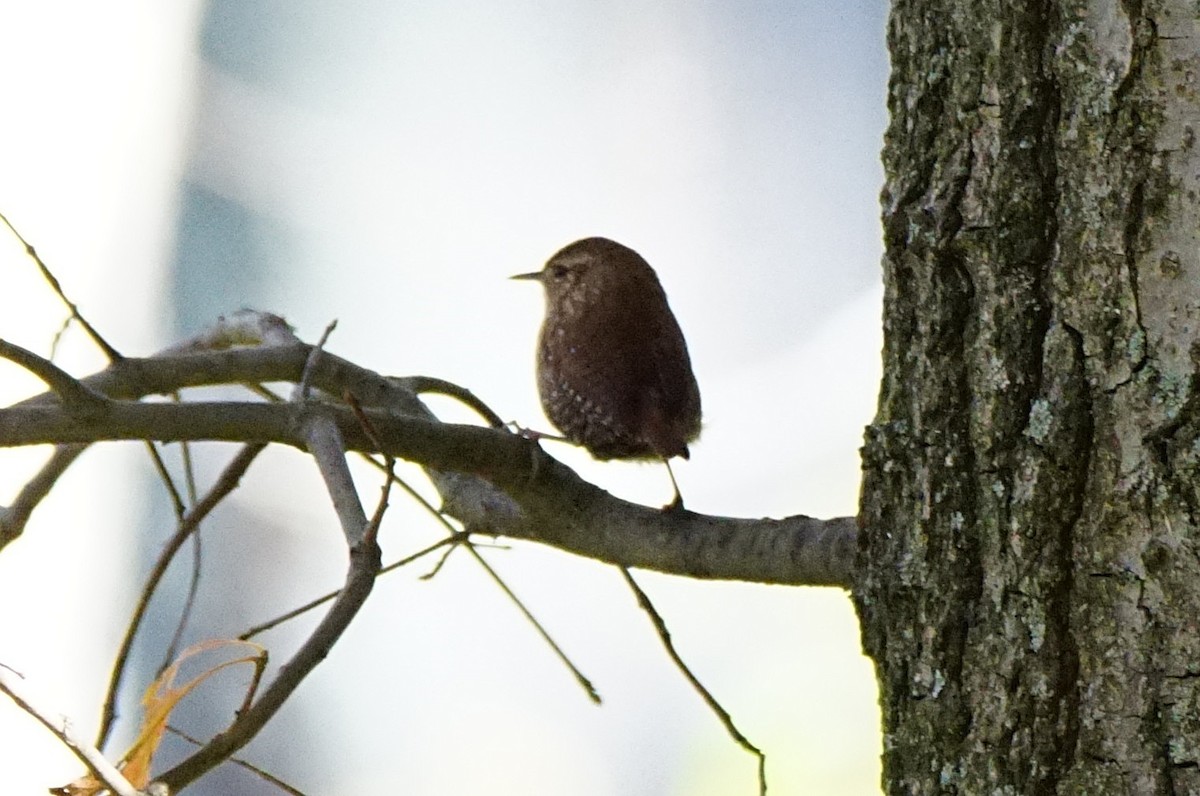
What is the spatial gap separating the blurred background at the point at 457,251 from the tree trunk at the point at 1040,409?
147 cm

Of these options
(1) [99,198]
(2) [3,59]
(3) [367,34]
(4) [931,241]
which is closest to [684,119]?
(3) [367,34]

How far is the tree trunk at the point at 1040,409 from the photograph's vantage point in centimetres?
85

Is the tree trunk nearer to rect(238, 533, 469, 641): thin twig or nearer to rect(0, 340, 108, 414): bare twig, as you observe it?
rect(238, 533, 469, 641): thin twig

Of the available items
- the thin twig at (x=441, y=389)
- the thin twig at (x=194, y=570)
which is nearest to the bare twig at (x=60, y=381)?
the thin twig at (x=194, y=570)

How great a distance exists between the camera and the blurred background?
246cm

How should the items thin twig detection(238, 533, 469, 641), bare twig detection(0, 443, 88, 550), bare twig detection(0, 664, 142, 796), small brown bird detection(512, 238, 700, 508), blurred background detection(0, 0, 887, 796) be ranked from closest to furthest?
bare twig detection(0, 664, 142, 796) < thin twig detection(238, 533, 469, 641) < bare twig detection(0, 443, 88, 550) < small brown bird detection(512, 238, 700, 508) < blurred background detection(0, 0, 887, 796)

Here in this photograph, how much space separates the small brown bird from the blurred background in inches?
33.3

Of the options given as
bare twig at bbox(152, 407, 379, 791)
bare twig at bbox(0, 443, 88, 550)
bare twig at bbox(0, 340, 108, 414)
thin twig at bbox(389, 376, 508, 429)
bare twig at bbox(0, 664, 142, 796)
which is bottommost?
bare twig at bbox(0, 664, 142, 796)

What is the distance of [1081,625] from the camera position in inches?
34.6

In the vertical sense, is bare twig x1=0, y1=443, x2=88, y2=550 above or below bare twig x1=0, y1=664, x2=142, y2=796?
above

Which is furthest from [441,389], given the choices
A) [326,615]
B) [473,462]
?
[326,615]

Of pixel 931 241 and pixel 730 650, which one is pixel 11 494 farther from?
pixel 931 241

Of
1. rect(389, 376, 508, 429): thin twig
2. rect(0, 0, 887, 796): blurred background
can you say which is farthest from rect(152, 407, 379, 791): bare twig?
rect(0, 0, 887, 796): blurred background

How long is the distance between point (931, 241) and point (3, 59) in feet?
7.17
